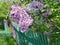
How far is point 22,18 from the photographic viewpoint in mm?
3992

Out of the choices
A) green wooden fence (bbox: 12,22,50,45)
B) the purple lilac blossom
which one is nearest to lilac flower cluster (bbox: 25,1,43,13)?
the purple lilac blossom

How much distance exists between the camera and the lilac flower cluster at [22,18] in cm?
395

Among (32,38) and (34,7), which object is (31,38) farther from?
(34,7)

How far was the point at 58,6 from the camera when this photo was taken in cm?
440

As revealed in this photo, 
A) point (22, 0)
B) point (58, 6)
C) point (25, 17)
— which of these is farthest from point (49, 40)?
point (22, 0)

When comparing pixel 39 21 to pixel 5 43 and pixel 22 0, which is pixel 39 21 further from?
pixel 5 43

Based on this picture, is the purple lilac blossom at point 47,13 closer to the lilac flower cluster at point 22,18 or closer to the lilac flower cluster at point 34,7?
the lilac flower cluster at point 34,7

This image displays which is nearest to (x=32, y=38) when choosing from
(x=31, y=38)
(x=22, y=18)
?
(x=31, y=38)

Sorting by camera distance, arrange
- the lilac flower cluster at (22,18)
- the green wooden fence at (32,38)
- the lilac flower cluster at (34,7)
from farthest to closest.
Answer: 1. the lilac flower cluster at (34,7)
2. the lilac flower cluster at (22,18)
3. the green wooden fence at (32,38)

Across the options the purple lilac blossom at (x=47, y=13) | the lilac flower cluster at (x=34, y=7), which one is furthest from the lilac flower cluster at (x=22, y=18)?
the purple lilac blossom at (x=47, y=13)

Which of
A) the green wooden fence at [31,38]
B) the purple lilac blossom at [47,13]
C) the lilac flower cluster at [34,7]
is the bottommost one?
the green wooden fence at [31,38]

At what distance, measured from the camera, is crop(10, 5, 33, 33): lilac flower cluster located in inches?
156

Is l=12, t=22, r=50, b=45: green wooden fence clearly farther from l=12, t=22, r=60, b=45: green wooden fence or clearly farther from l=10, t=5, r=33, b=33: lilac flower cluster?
l=10, t=5, r=33, b=33: lilac flower cluster

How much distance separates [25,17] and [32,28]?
21.6 inches
